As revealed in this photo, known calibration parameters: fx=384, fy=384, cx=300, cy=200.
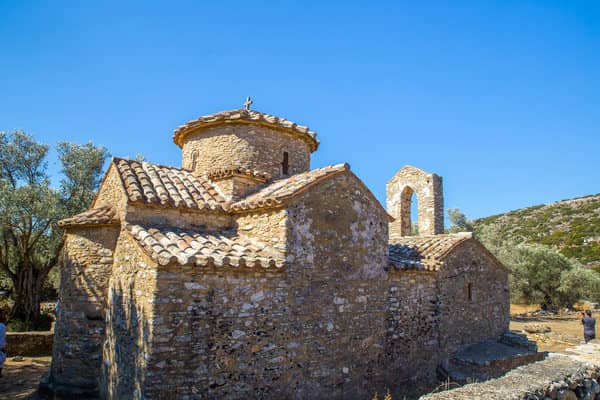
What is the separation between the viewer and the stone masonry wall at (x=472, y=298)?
34.5ft

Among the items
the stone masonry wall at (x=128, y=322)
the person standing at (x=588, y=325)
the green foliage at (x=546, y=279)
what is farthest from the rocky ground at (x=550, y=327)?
the stone masonry wall at (x=128, y=322)

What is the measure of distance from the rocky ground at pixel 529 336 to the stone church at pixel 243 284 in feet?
5.94

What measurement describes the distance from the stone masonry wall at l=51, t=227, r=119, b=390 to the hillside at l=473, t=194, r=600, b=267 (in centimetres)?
4168

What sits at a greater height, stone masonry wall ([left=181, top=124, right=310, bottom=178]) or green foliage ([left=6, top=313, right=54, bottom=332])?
stone masonry wall ([left=181, top=124, right=310, bottom=178])

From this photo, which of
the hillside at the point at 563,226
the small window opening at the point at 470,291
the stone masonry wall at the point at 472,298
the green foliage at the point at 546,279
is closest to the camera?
the stone masonry wall at the point at 472,298

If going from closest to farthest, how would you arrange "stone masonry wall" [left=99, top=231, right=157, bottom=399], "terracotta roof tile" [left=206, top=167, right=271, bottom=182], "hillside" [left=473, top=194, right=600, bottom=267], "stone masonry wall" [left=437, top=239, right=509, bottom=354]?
"stone masonry wall" [left=99, top=231, right=157, bottom=399] → "terracotta roof tile" [left=206, top=167, right=271, bottom=182] → "stone masonry wall" [left=437, top=239, right=509, bottom=354] → "hillside" [left=473, top=194, right=600, bottom=267]

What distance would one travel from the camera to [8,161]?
1517cm

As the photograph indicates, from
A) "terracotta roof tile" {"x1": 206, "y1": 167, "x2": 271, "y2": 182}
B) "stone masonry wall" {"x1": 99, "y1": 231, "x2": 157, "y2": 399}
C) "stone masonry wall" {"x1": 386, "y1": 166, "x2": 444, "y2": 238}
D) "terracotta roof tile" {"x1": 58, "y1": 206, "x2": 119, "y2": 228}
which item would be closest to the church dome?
"terracotta roof tile" {"x1": 206, "y1": 167, "x2": 271, "y2": 182}

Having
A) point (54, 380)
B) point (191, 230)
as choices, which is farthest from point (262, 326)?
point (54, 380)

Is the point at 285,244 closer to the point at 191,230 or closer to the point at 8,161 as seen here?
the point at 191,230

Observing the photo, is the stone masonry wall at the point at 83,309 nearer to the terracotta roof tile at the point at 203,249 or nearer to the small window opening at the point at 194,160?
the terracotta roof tile at the point at 203,249

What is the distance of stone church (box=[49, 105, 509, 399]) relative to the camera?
6.01 m

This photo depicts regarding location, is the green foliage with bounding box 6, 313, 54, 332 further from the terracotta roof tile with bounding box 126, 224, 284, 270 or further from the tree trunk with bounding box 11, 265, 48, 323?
the terracotta roof tile with bounding box 126, 224, 284, 270

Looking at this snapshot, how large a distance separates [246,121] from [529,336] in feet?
47.8
